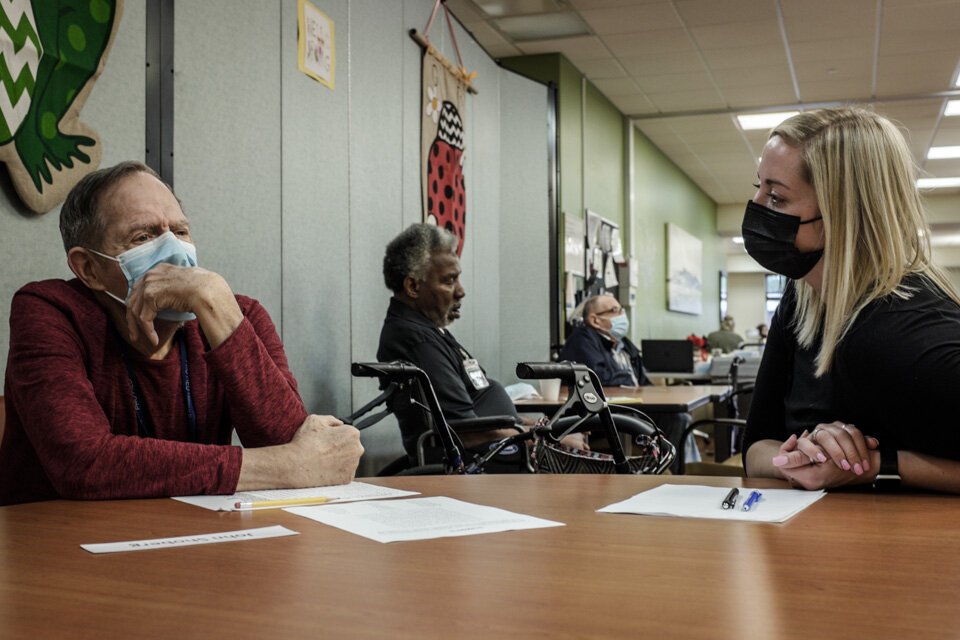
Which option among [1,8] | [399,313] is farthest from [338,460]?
[399,313]

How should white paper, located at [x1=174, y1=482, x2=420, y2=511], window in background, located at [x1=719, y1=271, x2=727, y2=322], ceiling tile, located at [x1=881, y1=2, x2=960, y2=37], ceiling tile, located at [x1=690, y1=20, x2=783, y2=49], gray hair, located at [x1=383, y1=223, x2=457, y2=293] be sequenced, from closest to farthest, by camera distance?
white paper, located at [x1=174, y1=482, x2=420, y2=511] → gray hair, located at [x1=383, y1=223, x2=457, y2=293] → ceiling tile, located at [x1=881, y1=2, x2=960, y2=37] → ceiling tile, located at [x1=690, y1=20, x2=783, y2=49] → window in background, located at [x1=719, y1=271, x2=727, y2=322]

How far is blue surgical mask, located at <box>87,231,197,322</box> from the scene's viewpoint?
170 cm

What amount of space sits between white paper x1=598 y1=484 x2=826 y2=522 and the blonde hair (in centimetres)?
28

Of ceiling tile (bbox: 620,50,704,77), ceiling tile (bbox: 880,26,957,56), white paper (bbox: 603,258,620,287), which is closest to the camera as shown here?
ceiling tile (bbox: 880,26,957,56)

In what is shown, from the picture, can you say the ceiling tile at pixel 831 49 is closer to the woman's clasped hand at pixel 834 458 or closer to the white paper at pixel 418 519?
the woman's clasped hand at pixel 834 458

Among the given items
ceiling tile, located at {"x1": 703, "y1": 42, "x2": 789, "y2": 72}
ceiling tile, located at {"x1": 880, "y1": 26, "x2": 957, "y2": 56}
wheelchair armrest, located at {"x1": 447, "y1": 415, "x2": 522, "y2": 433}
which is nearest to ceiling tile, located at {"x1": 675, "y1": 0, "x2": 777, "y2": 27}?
ceiling tile, located at {"x1": 703, "y1": 42, "x2": 789, "y2": 72}

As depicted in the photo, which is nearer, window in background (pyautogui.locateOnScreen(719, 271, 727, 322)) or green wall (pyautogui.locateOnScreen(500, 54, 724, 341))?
green wall (pyautogui.locateOnScreen(500, 54, 724, 341))

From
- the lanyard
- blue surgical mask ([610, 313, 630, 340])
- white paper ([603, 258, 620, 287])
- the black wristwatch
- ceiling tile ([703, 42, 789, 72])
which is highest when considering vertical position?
ceiling tile ([703, 42, 789, 72])

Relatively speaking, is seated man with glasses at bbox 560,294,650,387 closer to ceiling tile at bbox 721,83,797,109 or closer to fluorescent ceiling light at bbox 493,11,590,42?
fluorescent ceiling light at bbox 493,11,590,42

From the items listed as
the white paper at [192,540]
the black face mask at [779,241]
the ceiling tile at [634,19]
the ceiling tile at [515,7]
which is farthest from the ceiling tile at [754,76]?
the white paper at [192,540]

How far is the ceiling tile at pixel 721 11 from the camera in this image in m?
5.88

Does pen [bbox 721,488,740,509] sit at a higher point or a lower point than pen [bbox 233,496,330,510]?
higher

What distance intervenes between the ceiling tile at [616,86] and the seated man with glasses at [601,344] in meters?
2.99

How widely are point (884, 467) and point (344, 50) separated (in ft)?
9.41
